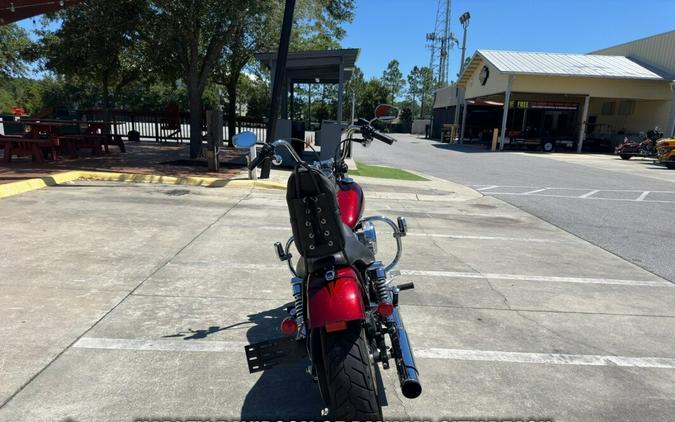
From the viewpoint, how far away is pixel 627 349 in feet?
12.1

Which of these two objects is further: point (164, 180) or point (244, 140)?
point (164, 180)

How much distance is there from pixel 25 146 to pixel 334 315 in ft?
42.8

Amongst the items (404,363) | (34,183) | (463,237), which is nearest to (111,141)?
(34,183)

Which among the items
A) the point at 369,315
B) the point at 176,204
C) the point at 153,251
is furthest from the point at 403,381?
the point at 176,204

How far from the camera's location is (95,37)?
12.6 meters

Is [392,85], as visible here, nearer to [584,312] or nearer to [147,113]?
[147,113]

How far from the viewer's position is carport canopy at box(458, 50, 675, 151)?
1145 inches

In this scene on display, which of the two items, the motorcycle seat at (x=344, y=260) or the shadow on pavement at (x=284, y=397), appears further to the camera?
the shadow on pavement at (x=284, y=397)

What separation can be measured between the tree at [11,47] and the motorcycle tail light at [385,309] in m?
33.0

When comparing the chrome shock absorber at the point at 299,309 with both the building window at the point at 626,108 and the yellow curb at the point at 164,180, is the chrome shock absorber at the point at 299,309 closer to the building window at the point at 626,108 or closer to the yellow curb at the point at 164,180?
the yellow curb at the point at 164,180

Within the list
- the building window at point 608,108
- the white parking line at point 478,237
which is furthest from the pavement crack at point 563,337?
the building window at point 608,108

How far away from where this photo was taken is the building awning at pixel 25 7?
10.1 metres

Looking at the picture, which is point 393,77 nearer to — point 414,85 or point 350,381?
point 414,85

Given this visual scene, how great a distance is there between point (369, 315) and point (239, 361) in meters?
1.18
